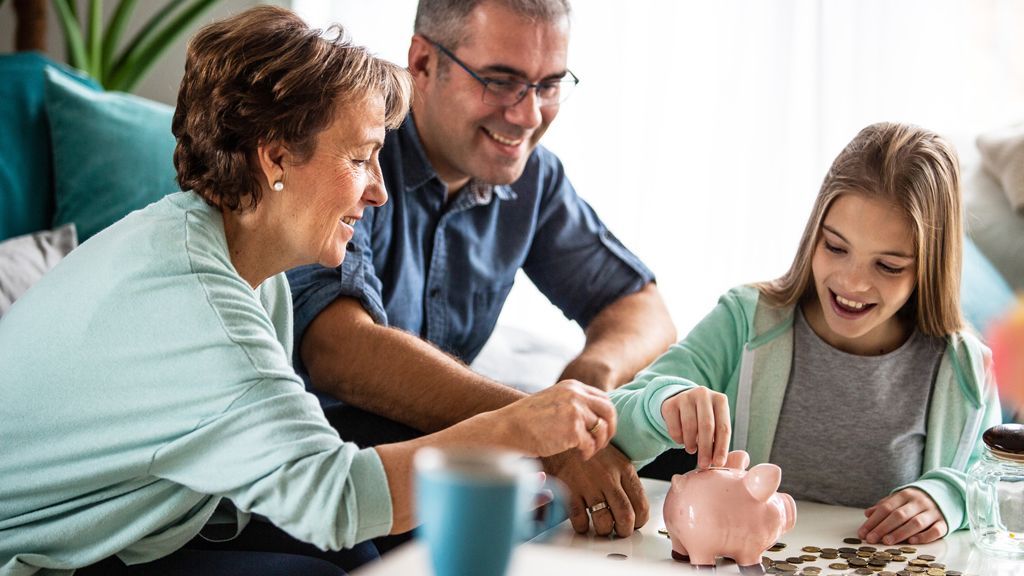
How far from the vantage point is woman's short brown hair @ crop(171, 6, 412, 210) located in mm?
1354

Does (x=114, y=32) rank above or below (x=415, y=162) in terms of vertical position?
below

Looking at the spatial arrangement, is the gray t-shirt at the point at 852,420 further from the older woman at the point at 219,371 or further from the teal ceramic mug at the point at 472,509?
the teal ceramic mug at the point at 472,509

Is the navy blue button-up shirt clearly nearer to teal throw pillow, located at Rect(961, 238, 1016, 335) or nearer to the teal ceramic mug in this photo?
teal throw pillow, located at Rect(961, 238, 1016, 335)

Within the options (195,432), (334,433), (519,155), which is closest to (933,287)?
(519,155)

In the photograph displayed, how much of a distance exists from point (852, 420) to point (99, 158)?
1658 mm

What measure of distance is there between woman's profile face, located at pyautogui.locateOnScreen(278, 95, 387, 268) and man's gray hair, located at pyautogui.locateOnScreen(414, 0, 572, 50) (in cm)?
76

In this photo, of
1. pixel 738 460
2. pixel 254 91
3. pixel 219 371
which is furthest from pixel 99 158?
pixel 738 460

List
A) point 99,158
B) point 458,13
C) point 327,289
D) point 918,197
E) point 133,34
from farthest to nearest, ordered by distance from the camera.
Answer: point 133,34 → point 99,158 → point 458,13 → point 327,289 → point 918,197

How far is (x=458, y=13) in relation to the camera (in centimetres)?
215

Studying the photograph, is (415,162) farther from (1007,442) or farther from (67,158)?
(1007,442)

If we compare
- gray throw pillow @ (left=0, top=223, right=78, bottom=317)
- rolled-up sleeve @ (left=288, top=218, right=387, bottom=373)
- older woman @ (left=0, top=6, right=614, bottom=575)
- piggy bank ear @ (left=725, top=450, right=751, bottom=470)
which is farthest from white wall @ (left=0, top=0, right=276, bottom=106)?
piggy bank ear @ (left=725, top=450, right=751, bottom=470)

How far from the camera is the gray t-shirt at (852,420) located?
68.9 inches

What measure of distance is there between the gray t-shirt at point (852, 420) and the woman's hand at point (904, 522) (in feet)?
1.05

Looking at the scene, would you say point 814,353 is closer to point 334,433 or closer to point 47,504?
point 334,433
